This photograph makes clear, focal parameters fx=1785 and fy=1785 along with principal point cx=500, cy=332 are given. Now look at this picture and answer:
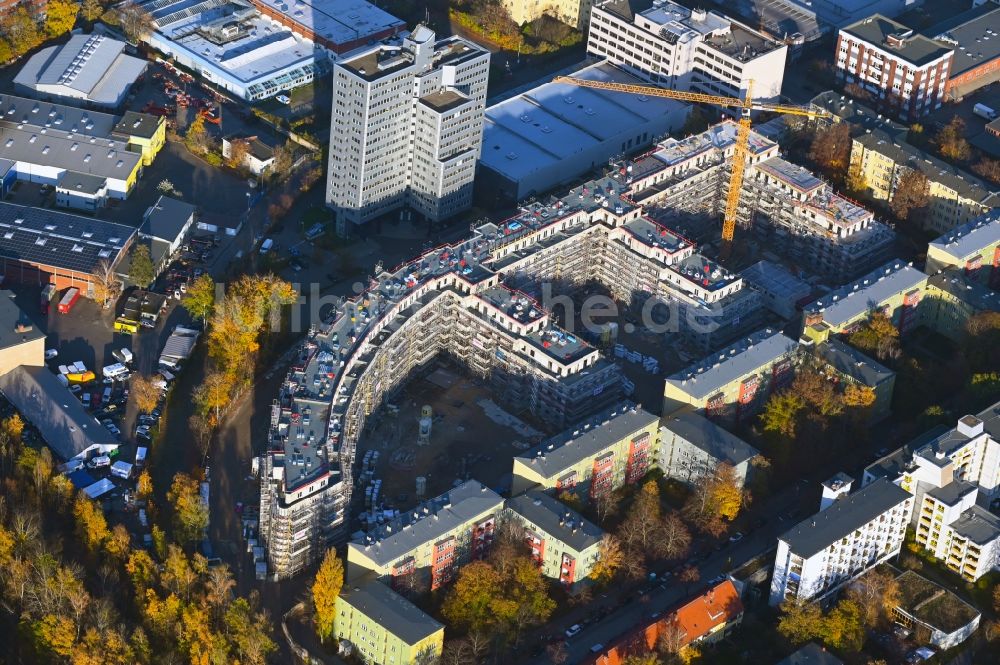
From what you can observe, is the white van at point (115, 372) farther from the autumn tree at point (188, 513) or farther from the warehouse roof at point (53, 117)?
the warehouse roof at point (53, 117)

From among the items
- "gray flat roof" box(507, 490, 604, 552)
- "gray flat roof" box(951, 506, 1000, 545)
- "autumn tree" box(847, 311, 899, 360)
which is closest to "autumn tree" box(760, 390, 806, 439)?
"autumn tree" box(847, 311, 899, 360)

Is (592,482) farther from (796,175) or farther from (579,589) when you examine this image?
(796,175)

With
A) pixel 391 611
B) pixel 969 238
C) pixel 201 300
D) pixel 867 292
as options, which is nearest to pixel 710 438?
pixel 867 292

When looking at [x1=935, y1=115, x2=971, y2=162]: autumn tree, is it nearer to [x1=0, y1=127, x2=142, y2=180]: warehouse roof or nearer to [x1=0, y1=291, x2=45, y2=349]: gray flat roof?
[x1=0, y1=127, x2=142, y2=180]: warehouse roof

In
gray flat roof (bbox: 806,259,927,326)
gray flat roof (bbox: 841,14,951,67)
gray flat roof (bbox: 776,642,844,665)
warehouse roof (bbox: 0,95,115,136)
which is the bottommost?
gray flat roof (bbox: 776,642,844,665)

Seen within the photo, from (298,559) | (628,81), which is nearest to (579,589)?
(298,559)

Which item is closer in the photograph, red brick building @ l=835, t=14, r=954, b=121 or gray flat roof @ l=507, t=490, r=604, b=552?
gray flat roof @ l=507, t=490, r=604, b=552
